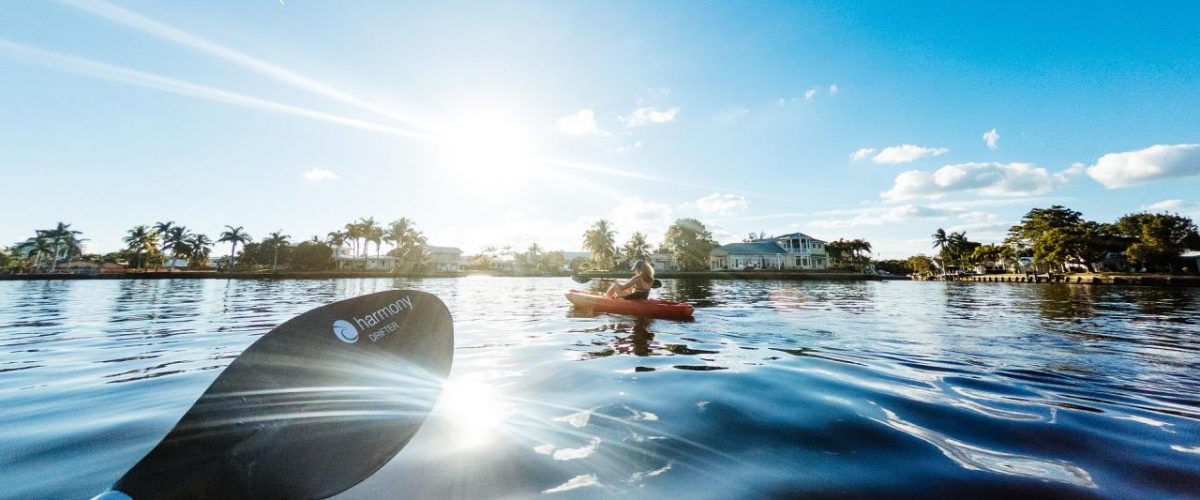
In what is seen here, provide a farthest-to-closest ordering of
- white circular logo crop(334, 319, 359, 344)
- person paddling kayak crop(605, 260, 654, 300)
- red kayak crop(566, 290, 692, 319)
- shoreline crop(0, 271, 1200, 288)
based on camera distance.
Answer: shoreline crop(0, 271, 1200, 288) < person paddling kayak crop(605, 260, 654, 300) < red kayak crop(566, 290, 692, 319) < white circular logo crop(334, 319, 359, 344)

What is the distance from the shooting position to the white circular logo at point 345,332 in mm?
2414

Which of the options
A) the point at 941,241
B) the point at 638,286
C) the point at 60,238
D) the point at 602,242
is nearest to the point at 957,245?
the point at 941,241

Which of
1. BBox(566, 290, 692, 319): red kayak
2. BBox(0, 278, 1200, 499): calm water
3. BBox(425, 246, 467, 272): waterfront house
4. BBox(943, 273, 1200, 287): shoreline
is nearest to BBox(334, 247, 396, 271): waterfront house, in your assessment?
BBox(425, 246, 467, 272): waterfront house

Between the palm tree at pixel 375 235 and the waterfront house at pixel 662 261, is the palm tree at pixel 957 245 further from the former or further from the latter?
the palm tree at pixel 375 235

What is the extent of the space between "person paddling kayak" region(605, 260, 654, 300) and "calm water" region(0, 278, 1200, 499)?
3363 mm

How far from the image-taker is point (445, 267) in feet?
249

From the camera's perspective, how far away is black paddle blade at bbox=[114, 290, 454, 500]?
1.71 meters

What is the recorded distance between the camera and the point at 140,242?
60.7m

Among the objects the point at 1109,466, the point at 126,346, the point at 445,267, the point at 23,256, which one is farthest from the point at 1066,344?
the point at 23,256

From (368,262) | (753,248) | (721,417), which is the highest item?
(753,248)

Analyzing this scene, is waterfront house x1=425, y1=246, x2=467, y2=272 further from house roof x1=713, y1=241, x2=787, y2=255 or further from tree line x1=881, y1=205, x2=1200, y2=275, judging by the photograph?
tree line x1=881, y1=205, x2=1200, y2=275

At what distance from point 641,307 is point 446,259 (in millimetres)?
72025

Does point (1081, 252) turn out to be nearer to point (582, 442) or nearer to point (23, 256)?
point (582, 442)

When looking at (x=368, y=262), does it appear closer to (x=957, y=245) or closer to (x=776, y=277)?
(x=776, y=277)
